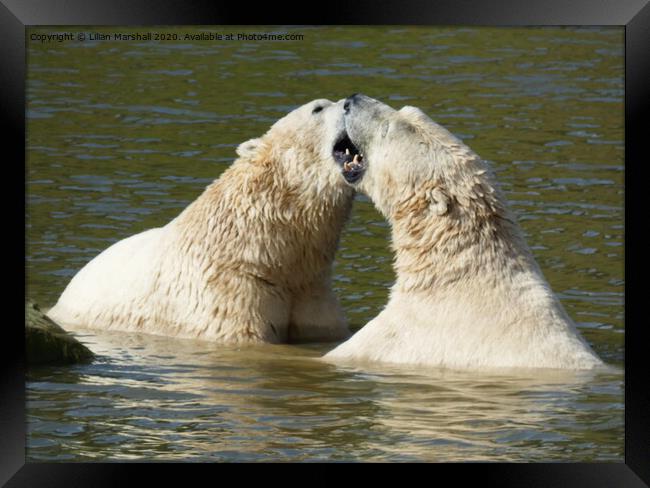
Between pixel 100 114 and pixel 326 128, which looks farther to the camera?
pixel 100 114

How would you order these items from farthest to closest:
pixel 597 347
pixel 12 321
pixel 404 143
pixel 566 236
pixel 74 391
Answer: pixel 566 236 → pixel 597 347 → pixel 404 143 → pixel 74 391 → pixel 12 321

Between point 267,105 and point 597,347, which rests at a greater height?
point 267,105

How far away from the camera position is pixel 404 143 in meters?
10.1

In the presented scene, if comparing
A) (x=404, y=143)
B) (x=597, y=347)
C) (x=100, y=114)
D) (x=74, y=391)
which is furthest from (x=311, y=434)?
(x=100, y=114)

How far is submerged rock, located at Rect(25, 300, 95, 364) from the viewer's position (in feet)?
32.5

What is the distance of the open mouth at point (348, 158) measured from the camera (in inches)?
415

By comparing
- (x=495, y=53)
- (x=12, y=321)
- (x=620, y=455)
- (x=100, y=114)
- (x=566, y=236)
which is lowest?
(x=620, y=455)

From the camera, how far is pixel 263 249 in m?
11.4

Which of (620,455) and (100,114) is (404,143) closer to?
(620,455)

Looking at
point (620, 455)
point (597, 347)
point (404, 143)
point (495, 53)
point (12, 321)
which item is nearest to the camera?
point (12, 321)

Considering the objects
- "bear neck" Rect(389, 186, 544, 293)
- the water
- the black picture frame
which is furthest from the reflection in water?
the black picture frame

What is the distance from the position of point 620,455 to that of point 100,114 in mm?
11551

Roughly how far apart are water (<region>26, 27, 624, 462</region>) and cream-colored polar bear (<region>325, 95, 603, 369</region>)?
0.16 meters

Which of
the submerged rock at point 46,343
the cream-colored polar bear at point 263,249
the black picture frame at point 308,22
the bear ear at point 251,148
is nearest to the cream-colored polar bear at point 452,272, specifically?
the cream-colored polar bear at point 263,249
